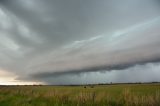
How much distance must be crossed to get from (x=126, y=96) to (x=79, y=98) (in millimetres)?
4337

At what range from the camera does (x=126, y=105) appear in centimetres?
1753

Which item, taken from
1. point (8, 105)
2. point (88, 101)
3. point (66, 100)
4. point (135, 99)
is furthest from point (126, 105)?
point (8, 105)

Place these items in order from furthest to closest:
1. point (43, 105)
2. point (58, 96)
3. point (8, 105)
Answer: point (58, 96) < point (8, 105) < point (43, 105)

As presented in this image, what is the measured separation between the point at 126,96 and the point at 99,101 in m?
2.26

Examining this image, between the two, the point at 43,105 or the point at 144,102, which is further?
the point at 43,105

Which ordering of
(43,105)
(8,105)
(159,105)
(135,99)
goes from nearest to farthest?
(159,105)
(135,99)
(43,105)
(8,105)


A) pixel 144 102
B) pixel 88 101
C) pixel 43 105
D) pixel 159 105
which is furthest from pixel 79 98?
pixel 159 105

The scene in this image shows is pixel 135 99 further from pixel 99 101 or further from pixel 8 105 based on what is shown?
pixel 8 105

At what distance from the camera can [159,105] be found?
15.3m

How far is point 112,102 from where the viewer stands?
19.2 metres

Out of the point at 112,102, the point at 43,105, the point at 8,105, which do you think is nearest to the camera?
the point at 112,102

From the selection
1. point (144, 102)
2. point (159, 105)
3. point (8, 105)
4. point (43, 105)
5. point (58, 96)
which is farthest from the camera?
point (58, 96)

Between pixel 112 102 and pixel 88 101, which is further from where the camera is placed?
pixel 88 101

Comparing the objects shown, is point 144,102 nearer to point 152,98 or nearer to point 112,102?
point 152,98
